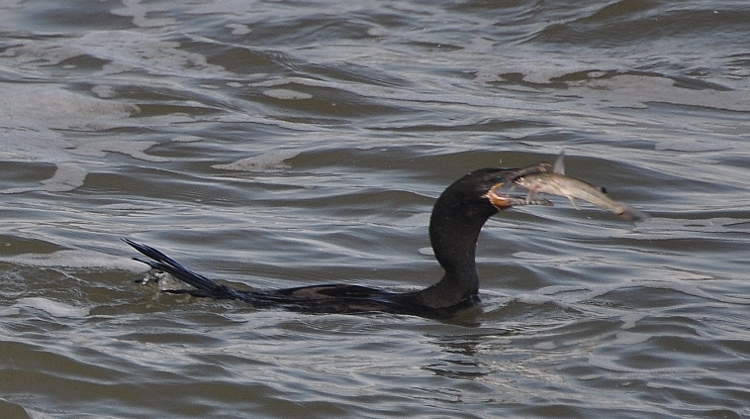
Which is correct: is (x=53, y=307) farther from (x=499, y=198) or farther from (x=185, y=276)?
(x=499, y=198)

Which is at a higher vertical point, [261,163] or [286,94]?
[286,94]

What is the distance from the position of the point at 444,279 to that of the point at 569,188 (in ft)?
3.70

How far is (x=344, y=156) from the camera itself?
11.6 m

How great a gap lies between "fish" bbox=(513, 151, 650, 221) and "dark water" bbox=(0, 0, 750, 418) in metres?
0.68

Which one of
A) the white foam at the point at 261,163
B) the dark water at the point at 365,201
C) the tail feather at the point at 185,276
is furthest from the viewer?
the white foam at the point at 261,163

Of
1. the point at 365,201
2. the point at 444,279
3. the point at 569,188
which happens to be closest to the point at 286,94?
the point at 365,201

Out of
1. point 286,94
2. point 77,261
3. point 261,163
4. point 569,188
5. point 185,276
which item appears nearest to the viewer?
point 569,188

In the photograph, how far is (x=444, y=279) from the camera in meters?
7.89

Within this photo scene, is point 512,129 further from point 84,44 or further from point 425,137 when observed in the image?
point 84,44

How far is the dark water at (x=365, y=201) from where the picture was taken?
6.50m

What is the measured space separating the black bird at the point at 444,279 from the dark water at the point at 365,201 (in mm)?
148

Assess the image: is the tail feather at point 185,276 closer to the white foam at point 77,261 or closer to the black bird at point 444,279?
the black bird at point 444,279

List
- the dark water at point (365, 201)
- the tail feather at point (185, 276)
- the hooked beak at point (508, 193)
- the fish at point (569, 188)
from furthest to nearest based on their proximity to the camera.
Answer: the tail feather at point (185, 276) < the hooked beak at point (508, 193) < the fish at point (569, 188) < the dark water at point (365, 201)

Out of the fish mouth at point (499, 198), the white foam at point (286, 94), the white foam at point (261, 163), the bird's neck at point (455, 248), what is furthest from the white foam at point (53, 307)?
the white foam at point (286, 94)
